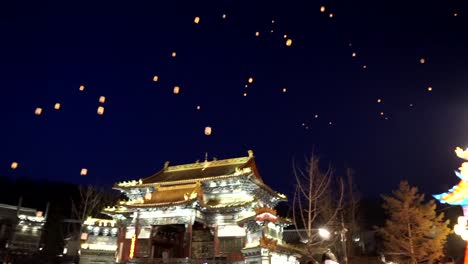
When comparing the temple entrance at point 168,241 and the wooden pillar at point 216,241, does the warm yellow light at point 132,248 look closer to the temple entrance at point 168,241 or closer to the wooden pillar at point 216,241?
the temple entrance at point 168,241

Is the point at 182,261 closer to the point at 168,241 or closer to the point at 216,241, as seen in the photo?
the point at 216,241

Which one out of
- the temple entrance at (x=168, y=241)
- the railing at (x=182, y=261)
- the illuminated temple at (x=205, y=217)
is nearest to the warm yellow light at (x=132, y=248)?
the illuminated temple at (x=205, y=217)

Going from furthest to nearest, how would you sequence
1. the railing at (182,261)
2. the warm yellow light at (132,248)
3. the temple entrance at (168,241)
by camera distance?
the temple entrance at (168,241) < the warm yellow light at (132,248) < the railing at (182,261)

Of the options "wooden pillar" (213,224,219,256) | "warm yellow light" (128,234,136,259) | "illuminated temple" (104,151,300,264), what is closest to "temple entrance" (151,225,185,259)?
"illuminated temple" (104,151,300,264)

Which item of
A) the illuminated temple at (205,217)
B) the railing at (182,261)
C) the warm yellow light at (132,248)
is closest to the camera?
the illuminated temple at (205,217)

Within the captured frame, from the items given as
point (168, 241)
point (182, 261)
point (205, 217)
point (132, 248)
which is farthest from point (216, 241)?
point (168, 241)

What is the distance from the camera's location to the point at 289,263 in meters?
24.1

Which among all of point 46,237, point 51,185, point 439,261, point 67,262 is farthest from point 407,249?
point 51,185

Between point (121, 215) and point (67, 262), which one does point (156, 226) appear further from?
point (67, 262)

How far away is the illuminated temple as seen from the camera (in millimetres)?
22672

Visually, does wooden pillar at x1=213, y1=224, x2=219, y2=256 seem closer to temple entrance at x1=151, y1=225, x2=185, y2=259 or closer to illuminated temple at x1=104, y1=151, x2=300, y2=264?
illuminated temple at x1=104, y1=151, x2=300, y2=264

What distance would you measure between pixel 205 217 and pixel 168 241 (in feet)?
18.2

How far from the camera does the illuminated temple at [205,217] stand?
2267cm

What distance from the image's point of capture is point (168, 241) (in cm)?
2917
